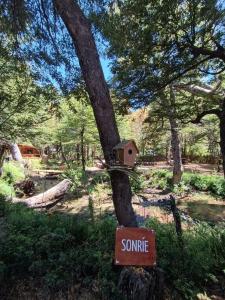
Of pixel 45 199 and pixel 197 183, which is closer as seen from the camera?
pixel 45 199

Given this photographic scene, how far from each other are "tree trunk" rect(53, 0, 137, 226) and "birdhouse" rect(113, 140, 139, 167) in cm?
15

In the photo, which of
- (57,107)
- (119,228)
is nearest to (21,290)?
(119,228)

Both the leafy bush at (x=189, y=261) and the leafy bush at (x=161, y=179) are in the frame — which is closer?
the leafy bush at (x=189, y=261)

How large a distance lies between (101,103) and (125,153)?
70cm

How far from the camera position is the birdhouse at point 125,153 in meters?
3.23

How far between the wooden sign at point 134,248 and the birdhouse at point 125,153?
708mm

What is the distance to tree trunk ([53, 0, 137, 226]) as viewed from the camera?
3479mm

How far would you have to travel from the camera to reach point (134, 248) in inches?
129

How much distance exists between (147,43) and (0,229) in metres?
3.92

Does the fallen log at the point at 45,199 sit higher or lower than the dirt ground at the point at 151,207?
higher

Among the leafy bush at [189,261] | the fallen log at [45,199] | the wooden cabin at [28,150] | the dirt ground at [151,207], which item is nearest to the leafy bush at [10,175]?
the dirt ground at [151,207]

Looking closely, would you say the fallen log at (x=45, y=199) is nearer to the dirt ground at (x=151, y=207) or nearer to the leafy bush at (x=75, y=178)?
the dirt ground at (x=151, y=207)

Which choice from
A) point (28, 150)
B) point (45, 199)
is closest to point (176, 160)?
point (45, 199)

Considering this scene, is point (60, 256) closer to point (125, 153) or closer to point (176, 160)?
point (125, 153)
